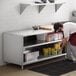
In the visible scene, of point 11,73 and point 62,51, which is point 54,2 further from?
point 11,73

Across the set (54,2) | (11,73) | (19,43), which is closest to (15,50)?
(19,43)

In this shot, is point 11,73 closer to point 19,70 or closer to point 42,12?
point 19,70

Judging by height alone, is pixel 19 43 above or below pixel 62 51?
above

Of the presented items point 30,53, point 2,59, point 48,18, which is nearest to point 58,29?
point 48,18

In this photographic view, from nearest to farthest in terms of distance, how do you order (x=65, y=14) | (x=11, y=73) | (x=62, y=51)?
(x=11, y=73) < (x=62, y=51) < (x=65, y=14)

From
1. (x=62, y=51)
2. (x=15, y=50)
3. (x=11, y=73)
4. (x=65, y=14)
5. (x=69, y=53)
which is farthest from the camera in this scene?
(x=65, y=14)

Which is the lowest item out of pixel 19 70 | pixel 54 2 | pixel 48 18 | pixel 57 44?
pixel 19 70

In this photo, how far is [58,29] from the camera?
5.70 m

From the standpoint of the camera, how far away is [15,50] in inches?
189

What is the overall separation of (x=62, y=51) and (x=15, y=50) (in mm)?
1343

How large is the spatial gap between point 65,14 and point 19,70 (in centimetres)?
229

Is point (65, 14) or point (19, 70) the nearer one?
point (19, 70)

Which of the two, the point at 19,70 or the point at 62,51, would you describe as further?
the point at 62,51

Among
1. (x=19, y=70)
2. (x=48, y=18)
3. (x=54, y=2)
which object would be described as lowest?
(x=19, y=70)
